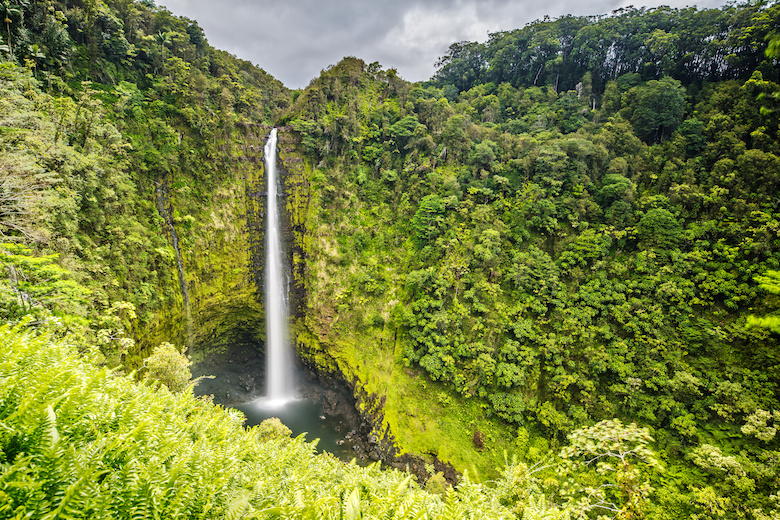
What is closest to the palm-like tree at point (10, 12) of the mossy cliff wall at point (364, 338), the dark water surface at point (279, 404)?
the mossy cliff wall at point (364, 338)

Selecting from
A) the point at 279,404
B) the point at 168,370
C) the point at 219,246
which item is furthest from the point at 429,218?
the point at 168,370

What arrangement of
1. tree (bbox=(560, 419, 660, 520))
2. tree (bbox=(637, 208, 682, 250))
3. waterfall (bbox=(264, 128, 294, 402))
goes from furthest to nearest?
waterfall (bbox=(264, 128, 294, 402))
tree (bbox=(637, 208, 682, 250))
tree (bbox=(560, 419, 660, 520))

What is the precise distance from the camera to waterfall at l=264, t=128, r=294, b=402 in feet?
67.7

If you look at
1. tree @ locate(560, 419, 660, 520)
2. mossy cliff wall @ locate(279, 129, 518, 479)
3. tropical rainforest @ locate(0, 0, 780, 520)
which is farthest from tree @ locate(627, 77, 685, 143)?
tree @ locate(560, 419, 660, 520)

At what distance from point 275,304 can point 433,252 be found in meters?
11.9

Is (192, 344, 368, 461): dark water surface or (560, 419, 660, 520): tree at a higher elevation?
(560, 419, 660, 520): tree

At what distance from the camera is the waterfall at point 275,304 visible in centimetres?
2064

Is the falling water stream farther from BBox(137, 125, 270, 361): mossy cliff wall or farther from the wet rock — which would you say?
BBox(137, 125, 270, 361): mossy cliff wall

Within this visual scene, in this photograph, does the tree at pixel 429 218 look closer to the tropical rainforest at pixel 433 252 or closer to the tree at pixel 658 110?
the tropical rainforest at pixel 433 252

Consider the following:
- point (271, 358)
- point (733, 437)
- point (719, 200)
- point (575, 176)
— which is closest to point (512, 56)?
point (575, 176)

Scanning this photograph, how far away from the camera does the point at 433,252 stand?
66.6 ft

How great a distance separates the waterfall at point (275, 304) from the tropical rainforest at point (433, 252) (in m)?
0.87

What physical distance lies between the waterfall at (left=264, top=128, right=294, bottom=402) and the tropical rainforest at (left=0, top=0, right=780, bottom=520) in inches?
34.4

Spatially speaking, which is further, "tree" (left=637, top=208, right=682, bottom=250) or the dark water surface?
the dark water surface
